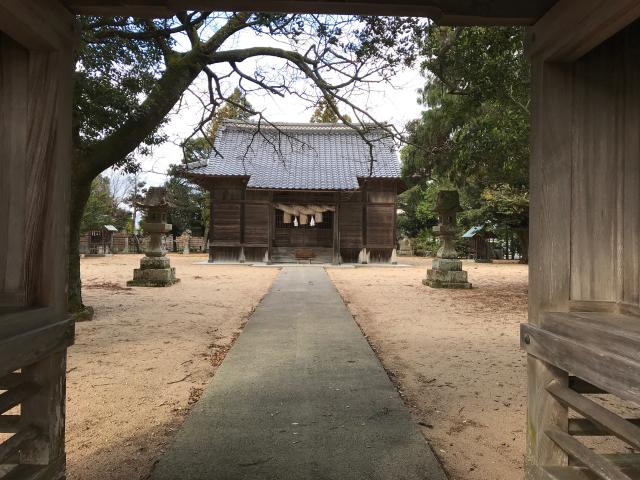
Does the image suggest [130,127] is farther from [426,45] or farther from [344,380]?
[344,380]

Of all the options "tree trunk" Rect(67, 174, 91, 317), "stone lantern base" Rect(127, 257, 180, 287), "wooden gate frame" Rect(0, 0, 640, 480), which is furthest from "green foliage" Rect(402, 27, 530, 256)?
"stone lantern base" Rect(127, 257, 180, 287)

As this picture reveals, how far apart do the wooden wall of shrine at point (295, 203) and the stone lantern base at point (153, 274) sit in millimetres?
7506

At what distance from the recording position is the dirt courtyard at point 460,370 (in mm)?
2574

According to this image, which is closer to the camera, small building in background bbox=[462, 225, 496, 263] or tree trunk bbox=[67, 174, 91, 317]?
tree trunk bbox=[67, 174, 91, 317]

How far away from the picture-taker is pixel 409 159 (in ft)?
52.4

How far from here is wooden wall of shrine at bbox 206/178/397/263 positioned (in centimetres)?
1881

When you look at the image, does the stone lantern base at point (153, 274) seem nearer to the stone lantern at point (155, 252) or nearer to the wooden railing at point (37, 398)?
the stone lantern at point (155, 252)

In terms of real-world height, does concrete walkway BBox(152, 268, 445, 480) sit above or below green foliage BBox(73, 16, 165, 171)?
below

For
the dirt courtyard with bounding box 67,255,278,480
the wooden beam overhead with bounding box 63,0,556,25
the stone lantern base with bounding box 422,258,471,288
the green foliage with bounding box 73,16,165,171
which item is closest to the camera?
the wooden beam overhead with bounding box 63,0,556,25

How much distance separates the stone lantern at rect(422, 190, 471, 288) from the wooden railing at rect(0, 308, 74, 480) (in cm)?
1043

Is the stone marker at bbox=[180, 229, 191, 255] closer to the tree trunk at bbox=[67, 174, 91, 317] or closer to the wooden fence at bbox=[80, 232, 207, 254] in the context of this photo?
the wooden fence at bbox=[80, 232, 207, 254]

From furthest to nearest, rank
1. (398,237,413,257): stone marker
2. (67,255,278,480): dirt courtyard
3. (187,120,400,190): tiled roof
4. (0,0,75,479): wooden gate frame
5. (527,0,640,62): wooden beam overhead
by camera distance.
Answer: (398,237,413,257): stone marker, (187,120,400,190): tiled roof, (67,255,278,480): dirt courtyard, (0,0,75,479): wooden gate frame, (527,0,640,62): wooden beam overhead

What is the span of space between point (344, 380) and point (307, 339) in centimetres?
148

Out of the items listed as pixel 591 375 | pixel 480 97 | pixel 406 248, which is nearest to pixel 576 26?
pixel 591 375
